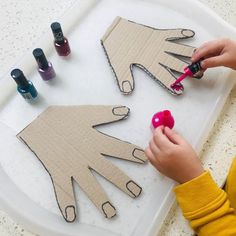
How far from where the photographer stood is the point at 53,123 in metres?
0.66

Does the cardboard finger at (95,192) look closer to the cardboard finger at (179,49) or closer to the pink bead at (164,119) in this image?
the pink bead at (164,119)

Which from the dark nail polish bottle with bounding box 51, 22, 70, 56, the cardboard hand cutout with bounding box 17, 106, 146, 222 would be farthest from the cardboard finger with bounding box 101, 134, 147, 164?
the dark nail polish bottle with bounding box 51, 22, 70, 56

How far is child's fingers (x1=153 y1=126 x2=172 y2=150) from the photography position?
0.59 metres

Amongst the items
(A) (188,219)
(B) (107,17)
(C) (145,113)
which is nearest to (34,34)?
(B) (107,17)

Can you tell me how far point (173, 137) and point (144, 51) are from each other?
0.72 ft

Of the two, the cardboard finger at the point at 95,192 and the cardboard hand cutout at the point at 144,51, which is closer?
the cardboard finger at the point at 95,192

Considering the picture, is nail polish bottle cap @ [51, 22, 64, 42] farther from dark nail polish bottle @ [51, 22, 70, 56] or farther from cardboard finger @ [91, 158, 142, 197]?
cardboard finger @ [91, 158, 142, 197]

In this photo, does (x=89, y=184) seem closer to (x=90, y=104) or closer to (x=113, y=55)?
(x=90, y=104)

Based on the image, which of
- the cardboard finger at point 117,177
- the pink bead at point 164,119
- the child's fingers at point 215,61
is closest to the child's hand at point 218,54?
the child's fingers at point 215,61

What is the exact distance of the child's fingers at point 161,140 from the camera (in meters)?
0.59

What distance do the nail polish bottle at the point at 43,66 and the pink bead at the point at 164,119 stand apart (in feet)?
0.77

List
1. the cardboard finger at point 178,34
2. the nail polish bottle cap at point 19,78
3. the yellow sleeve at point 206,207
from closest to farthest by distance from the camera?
1. the yellow sleeve at point 206,207
2. the nail polish bottle cap at point 19,78
3. the cardboard finger at point 178,34

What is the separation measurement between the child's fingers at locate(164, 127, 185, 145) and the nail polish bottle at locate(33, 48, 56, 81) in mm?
264

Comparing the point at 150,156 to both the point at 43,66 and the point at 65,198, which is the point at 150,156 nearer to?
the point at 65,198
